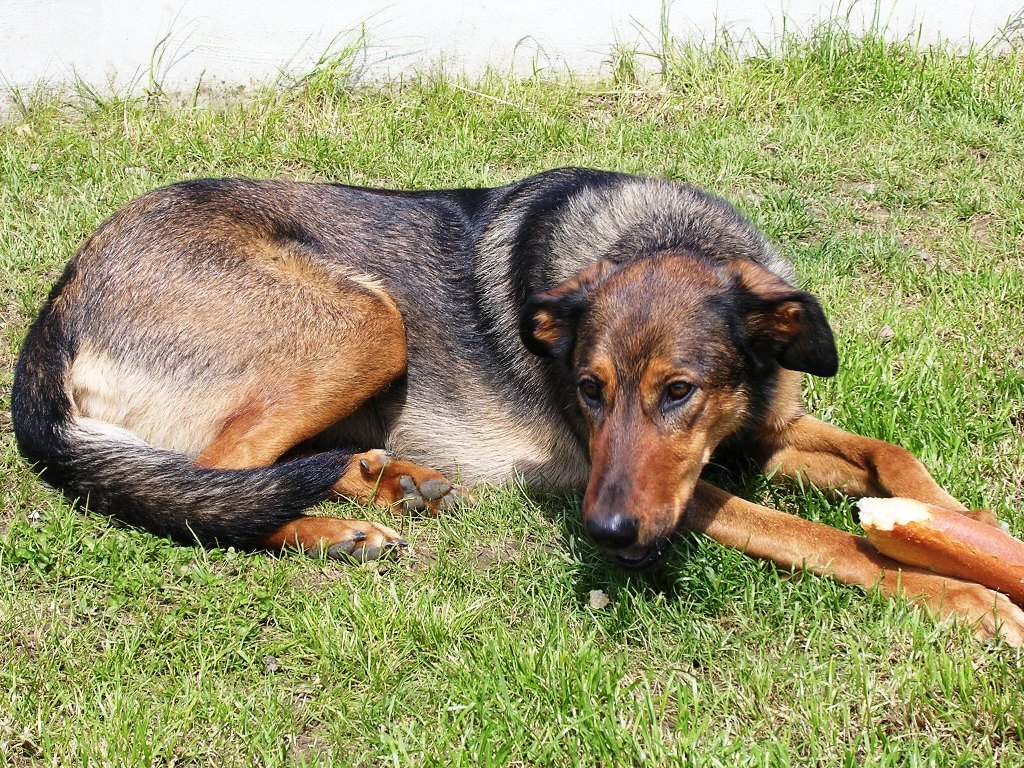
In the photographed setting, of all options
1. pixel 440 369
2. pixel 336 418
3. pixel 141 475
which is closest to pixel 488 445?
pixel 440 369

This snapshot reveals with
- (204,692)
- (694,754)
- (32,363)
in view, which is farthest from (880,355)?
(32,363)

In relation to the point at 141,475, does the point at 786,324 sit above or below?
above

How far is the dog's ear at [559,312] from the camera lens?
12.7 ft

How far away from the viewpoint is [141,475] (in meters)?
4.08

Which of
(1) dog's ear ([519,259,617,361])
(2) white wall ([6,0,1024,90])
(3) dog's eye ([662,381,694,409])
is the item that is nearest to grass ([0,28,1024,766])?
(3) dog's eye ([662,381,694,409])

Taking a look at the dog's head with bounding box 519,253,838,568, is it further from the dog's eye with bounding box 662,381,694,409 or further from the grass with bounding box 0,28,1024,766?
the grass with bounding box 0,28,1024,766

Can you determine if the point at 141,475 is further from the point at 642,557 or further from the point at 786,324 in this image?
the point at 786,324

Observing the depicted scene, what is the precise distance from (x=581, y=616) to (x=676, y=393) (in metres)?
0.88

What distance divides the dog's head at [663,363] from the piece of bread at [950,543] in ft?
1.84

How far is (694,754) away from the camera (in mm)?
2951

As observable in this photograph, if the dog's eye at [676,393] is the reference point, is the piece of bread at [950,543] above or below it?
below

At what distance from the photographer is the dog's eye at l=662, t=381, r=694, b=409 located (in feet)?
11.5

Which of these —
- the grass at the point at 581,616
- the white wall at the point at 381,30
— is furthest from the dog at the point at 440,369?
the white wall at the point at 381,30

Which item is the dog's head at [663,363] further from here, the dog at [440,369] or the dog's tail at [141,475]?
the dog's tail at [141,475]
